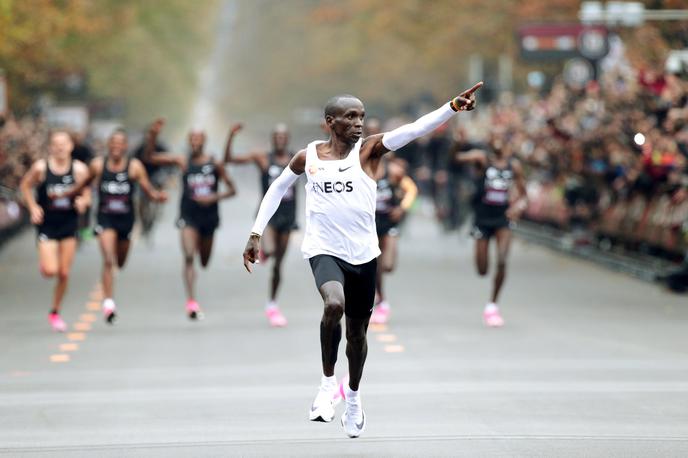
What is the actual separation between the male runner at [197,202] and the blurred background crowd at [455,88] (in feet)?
7.93

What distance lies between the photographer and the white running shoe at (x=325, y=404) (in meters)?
8.98

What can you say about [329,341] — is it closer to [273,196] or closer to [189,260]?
[273,196]

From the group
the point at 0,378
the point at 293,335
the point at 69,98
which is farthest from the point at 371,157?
the point at 69,98

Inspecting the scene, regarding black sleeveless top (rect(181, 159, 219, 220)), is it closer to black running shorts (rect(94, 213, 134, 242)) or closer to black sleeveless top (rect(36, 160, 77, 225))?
black running shorts (rect(94, 213, 134, 242))

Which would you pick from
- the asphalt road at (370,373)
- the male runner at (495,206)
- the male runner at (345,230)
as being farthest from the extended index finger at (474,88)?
the male runner at (495,206)

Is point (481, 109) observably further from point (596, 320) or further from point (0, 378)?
point (0, 378)

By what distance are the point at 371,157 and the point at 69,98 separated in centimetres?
5124

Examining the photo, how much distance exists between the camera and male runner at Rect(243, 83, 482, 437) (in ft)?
29.6

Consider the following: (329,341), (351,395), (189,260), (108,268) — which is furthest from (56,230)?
(351,395)

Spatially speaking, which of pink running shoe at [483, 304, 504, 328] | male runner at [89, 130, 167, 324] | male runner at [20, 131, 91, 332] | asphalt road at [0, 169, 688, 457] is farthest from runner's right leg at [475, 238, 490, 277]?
male runner at [20, 131, 91, 332]

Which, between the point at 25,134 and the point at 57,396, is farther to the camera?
the point at 25,134

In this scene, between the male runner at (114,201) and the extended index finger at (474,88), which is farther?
the male runner at (114,201)

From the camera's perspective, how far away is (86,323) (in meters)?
16.3

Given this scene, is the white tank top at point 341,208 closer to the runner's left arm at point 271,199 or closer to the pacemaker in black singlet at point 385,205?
the runner's left arm at point 271,199
